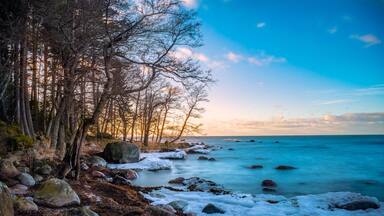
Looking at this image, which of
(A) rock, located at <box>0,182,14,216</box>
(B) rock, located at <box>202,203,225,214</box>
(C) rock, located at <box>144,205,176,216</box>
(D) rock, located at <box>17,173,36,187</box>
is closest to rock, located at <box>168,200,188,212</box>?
(B) rock, located at <box>202,203,225,214</box>

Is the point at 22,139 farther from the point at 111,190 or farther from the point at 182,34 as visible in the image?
the point at 182,34

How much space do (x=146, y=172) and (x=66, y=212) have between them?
1391cm

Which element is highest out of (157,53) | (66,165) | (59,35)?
(59,35)

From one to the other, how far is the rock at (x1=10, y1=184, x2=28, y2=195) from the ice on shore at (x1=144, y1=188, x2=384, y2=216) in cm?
389

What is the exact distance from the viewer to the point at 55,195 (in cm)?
822

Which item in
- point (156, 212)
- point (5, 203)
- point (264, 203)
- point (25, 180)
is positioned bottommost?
point (264, 203)

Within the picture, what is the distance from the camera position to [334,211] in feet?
37.2

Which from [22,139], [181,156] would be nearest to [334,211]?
[22,139]

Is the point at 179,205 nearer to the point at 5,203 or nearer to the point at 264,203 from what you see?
the point at 264,203

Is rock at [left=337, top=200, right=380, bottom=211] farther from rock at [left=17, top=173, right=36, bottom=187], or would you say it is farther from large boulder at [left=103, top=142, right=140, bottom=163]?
large boulder at [left=103, top=142, right=140, bottom=163]

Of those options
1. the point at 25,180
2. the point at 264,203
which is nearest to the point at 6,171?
the point at 25,180

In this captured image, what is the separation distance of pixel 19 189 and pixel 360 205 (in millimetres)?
10848

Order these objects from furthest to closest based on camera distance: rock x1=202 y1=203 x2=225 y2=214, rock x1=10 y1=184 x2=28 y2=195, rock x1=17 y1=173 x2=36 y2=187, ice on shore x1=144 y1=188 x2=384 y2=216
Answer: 1. ice on shore x1=144 y1=188 x2=384 y2=216
2. rock x1=202 y1=203 x2=225 y2=214
3. rock x1=17 y1=173 x2=36 y2=187
4. rock x1=10 y1=184 x2=28 y2=195

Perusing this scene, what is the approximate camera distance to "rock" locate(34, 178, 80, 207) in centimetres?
800
